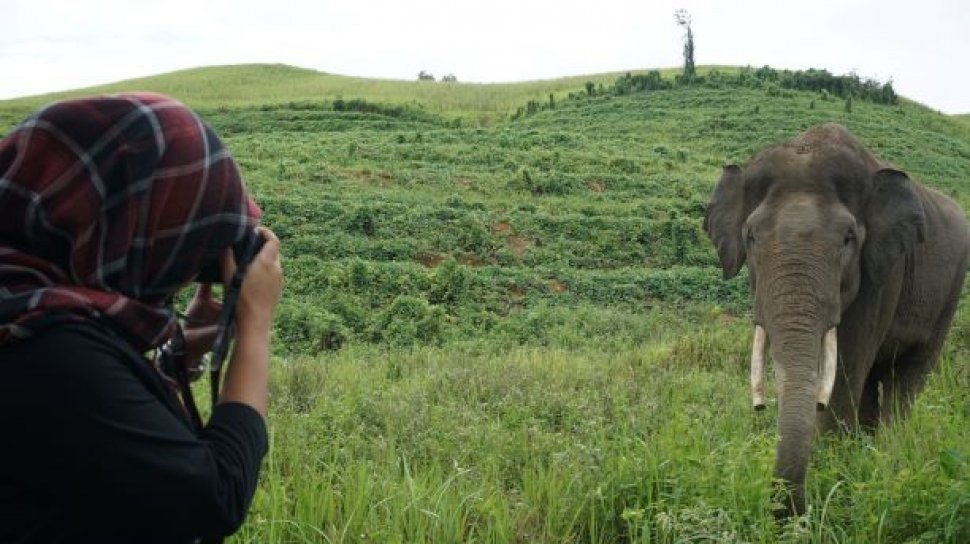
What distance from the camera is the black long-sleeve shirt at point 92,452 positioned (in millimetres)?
1750

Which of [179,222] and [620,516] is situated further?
[620,516]

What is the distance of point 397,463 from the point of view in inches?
182

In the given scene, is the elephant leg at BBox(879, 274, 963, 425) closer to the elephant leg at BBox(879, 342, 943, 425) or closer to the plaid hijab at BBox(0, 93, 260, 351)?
the elephant leg at BBox(879, 342, 943, 425)

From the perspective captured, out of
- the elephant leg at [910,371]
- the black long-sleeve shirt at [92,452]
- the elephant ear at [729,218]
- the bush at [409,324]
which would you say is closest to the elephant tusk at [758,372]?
the elephant ear at [729,218]

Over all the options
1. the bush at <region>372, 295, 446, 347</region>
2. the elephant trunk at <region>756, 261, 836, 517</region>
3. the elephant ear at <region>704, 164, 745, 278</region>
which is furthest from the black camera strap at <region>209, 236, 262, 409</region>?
the bush at <region>372, 295, 446, 347</region>

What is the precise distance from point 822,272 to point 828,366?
47cm

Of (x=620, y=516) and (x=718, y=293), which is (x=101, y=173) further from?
(x=718, y=293)

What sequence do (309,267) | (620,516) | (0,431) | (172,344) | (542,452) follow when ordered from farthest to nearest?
(309,267) < (542,452) < (620,516) < (172,344) < (0,431)

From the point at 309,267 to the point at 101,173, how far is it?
1708cm

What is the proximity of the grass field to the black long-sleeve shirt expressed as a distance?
1916mm

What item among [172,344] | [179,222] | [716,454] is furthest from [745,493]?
[179,222]

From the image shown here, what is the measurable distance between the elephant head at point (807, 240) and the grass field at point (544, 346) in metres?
0.44

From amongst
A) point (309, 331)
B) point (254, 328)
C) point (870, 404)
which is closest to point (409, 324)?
point (309, 331)

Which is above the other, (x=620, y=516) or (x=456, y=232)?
(x=620, y=516)
